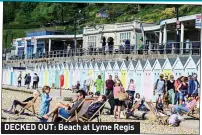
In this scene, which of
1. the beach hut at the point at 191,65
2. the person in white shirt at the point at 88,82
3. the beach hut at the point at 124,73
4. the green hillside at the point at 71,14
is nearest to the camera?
the green hillside at the point at 71,14

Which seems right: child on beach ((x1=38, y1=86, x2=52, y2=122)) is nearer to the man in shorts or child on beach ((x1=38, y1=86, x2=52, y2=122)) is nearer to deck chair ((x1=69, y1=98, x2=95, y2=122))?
deck chair ((x1=69, y1=98, x2=95, y2=122))

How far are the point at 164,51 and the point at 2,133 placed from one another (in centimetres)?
367

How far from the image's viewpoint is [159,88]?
35.1 feet

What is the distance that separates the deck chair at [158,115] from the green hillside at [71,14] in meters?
1.76

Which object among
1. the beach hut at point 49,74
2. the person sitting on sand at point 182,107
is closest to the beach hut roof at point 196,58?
the person sitting on sand at point 182,107

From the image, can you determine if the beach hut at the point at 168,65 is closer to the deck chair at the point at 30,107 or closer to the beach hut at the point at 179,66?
the beach hut at the point at 179,66

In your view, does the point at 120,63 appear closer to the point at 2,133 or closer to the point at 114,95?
the point at 114,95

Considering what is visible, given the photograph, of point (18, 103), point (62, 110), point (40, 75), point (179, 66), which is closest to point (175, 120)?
point (179, 66)

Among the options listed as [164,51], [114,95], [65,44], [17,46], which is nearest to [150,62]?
[164,51]

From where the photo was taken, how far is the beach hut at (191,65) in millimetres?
10406

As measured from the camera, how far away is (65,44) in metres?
10.8

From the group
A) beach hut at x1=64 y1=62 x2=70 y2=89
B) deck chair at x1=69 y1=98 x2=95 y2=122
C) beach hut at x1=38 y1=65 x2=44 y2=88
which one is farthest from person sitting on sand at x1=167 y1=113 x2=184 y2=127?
beach hut at x1=38 y1=65 x2=44 y2=88

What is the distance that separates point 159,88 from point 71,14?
7.77ft
